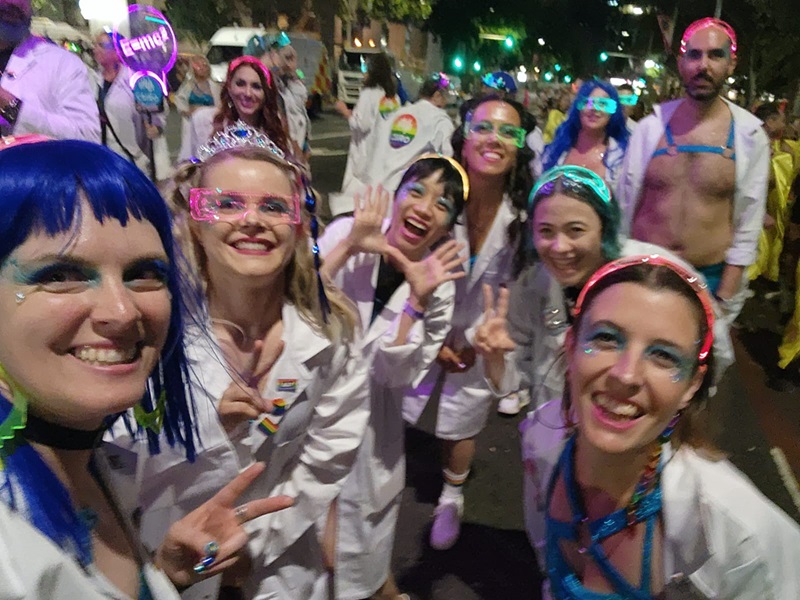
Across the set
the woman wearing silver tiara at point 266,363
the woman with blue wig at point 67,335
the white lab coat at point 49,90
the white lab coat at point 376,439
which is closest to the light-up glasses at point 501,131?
the white lab coat at point 376,439

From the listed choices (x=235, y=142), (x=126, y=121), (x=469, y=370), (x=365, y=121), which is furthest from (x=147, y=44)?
(x=469, y=370)

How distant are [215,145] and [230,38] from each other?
18.2 metres

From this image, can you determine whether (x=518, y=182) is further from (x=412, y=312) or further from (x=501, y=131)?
(x=412, y=312)

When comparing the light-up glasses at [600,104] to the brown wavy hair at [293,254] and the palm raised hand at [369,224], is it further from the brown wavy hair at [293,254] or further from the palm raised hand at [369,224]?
the brown wavy hair at [293,254]

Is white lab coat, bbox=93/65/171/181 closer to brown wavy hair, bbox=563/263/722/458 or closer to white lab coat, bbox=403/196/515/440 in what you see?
white lab coat, bbox=403/196/515/440

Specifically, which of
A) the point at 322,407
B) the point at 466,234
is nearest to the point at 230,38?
the point at 466,234

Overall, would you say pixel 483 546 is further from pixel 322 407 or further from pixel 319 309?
pixel 319 309

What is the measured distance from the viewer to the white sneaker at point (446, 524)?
2.93 m

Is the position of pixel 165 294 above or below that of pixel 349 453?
above

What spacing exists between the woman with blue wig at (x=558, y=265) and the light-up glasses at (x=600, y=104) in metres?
2.57

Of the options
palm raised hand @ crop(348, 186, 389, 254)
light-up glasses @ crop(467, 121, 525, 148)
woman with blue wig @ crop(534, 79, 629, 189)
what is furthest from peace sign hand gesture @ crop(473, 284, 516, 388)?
woman with blue wig @ crop(534, 79, 629, 189)

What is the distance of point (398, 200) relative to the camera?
2.67m

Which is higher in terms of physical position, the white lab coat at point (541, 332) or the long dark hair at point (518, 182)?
the long dark hair at point (518, 182)

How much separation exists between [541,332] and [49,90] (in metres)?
2.91
